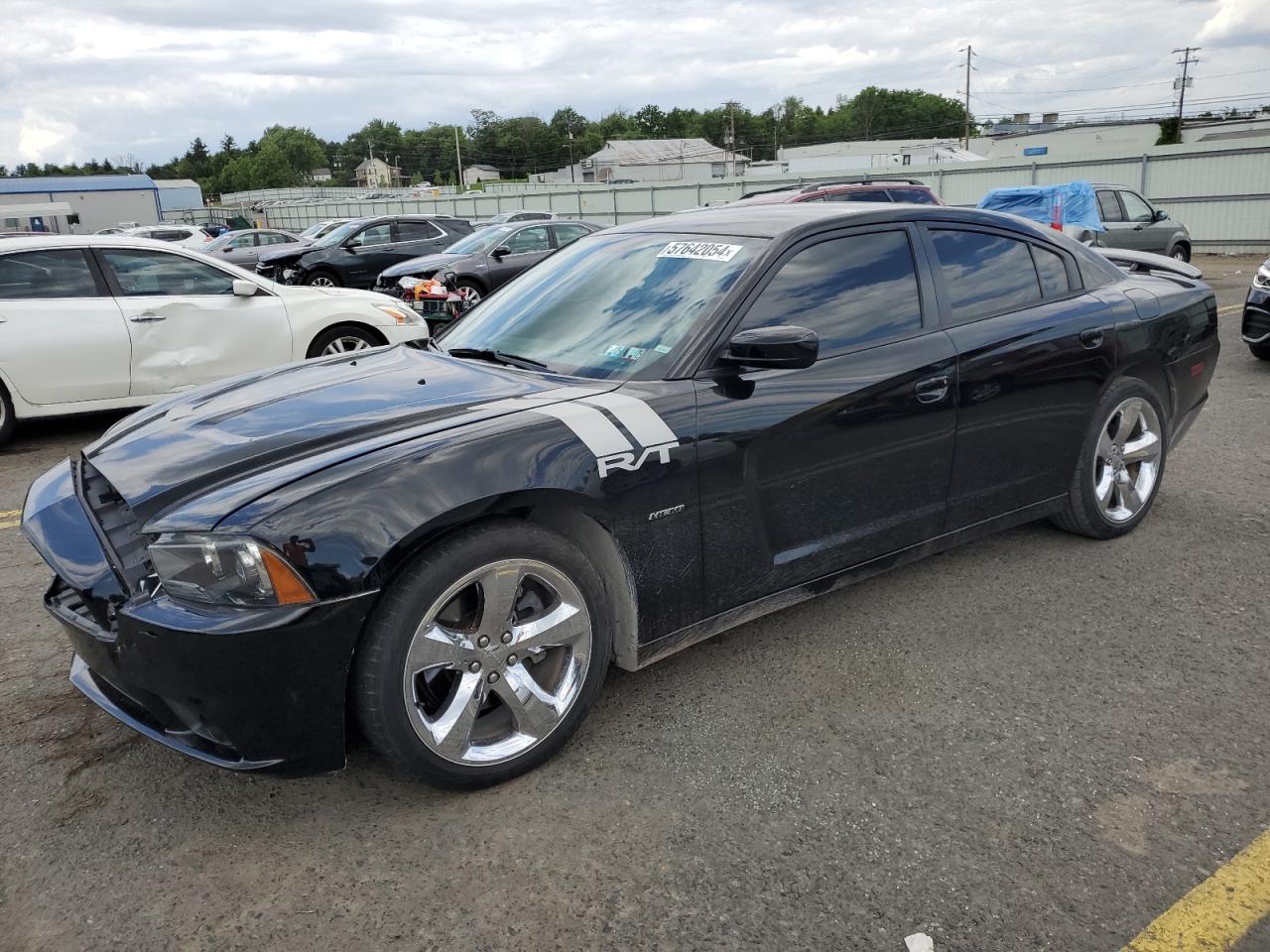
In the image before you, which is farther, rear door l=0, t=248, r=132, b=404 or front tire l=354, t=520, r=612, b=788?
rear door l=0, t=248, r=132, b=404

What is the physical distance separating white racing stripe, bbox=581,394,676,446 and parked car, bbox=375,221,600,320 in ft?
34.3

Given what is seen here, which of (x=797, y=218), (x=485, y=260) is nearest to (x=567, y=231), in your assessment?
(x=485, y=260)

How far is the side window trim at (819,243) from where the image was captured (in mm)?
3211

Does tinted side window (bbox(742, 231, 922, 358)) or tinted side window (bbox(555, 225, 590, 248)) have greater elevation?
tinted side window (bbox(742, 231, 922, 358))

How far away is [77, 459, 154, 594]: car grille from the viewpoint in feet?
8.55

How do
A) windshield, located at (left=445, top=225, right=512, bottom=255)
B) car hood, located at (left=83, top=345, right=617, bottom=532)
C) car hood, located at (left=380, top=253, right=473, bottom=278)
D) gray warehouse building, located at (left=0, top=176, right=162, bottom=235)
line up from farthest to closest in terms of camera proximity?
gray warehouse building, located at (left=0, top=176, right=162, bottom=235) → windshield, located at (left=445, top=225, right=512, bottom=255) → car hood, located at (left=380, top=253, right=473, bottom=278) → car hood, located at (left=83, top=345, right=617, bottom=532)

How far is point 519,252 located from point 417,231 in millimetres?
4025

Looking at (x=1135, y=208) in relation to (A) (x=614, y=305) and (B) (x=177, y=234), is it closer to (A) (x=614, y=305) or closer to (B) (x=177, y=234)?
(A) (x=614, y=305)

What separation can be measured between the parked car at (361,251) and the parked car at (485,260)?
74.0 inches

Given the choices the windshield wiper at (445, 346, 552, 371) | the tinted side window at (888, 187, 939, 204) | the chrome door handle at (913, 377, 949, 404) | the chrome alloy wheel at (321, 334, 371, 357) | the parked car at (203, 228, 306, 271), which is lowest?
the chrome alloy wheel at (321, 334, 371, 357)

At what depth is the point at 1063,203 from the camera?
1530 cm

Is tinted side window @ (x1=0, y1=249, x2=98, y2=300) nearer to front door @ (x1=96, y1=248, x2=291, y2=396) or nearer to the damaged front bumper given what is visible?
front door @ (x1=96, y1=248, x2=291, y2=396)

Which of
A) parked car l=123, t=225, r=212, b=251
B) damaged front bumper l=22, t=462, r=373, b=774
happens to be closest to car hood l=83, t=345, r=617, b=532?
damaged front bumper l=22, t=462, r=373, b=774

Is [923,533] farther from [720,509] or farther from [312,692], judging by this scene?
[312,692]
